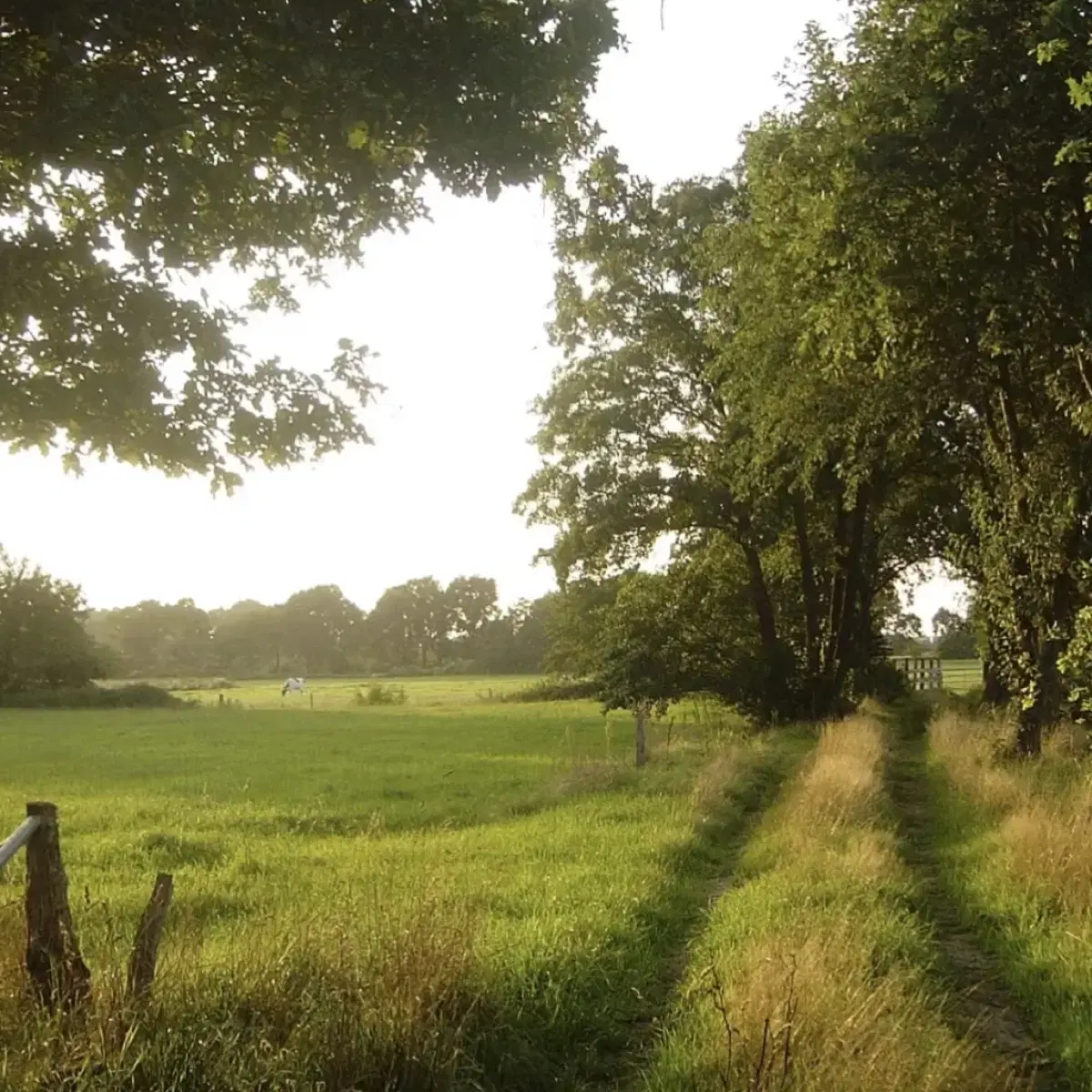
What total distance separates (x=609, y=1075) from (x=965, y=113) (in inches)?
472

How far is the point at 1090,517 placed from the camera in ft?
57.4

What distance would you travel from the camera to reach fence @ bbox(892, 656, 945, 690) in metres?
48.3

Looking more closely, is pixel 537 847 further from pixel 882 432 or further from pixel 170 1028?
pixel 882 432

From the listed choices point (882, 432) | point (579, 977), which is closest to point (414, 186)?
point (579, 977)

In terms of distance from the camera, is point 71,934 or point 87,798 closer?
point 71,934

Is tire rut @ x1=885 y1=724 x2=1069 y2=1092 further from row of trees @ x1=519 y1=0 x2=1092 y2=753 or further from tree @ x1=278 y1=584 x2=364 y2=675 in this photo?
tree @ x1=278 y1=584 x2=364 y2=675

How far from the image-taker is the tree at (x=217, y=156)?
7910 millimetres

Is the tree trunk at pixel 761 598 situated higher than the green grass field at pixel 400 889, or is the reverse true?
the tree trunk at pixel 761 598

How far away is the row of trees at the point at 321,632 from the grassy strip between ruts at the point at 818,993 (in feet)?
430

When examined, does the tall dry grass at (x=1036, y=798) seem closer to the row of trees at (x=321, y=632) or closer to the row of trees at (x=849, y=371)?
the row of trees at (x=849, y=371)

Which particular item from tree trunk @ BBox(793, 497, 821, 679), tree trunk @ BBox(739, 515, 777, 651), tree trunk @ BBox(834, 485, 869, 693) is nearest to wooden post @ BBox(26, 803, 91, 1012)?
tree trunk @ BBox(834, 485, 869, 693)

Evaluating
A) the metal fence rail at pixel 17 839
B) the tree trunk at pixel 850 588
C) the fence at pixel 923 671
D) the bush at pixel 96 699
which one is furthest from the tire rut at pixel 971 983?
the bush at pixel 96 699

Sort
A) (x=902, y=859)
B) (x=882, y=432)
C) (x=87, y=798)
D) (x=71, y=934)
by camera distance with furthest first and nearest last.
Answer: (x=882, y=432) → (x=87, y=798) → (x=902, y=859) → (x=71, y=934)

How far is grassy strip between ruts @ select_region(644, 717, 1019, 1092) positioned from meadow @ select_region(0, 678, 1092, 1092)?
3cm
